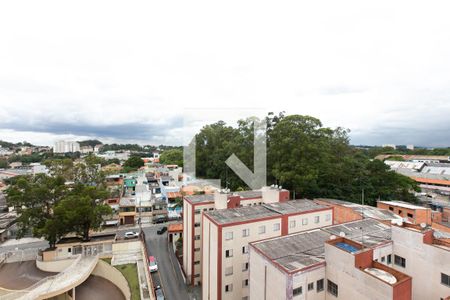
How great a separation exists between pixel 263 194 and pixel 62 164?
1226 inches

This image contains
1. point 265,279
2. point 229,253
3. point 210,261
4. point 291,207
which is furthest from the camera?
point 291,207

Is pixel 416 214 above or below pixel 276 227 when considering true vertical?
below

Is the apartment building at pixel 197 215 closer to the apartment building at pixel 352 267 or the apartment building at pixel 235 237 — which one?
the apartment building at pixel 235 237

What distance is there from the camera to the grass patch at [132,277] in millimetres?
15289

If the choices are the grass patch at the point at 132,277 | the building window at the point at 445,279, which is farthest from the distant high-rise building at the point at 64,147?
the building window at the point at 445,279

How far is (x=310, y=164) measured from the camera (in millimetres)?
24312

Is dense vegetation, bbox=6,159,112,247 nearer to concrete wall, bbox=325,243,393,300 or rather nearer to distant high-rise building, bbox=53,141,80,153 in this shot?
concrete wall, bbox=325,243,393,300

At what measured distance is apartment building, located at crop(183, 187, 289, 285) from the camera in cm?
1734

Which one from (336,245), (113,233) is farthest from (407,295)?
(113,233)

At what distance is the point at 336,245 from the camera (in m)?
9.85

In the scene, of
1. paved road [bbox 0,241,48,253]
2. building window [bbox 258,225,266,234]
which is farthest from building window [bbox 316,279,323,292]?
paved road [bbox 0,241,48,253]

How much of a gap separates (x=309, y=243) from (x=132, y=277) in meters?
13.5

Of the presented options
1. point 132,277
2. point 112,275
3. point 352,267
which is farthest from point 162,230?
point 352,267

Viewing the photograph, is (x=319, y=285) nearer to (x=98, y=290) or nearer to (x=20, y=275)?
(x=98, y=290)
